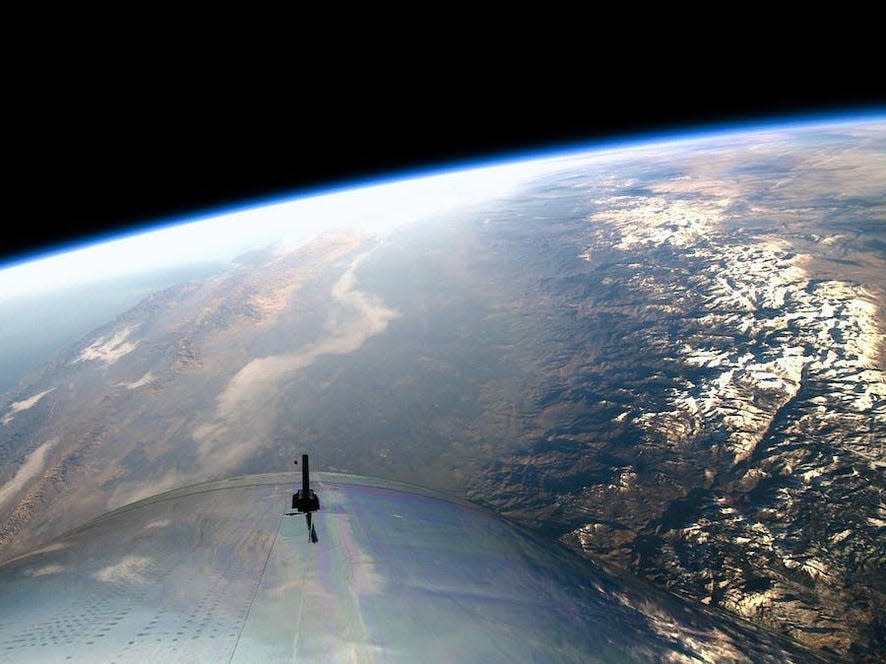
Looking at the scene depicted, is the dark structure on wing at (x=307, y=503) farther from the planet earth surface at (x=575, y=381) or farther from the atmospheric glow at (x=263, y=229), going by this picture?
the atmospheric glow at (x=263, y=229)

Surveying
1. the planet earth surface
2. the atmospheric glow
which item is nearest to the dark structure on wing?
the planet earth surface

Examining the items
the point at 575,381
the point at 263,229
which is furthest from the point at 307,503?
the point at 263,229

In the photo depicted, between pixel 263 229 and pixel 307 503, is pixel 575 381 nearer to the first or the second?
pixel 307 503

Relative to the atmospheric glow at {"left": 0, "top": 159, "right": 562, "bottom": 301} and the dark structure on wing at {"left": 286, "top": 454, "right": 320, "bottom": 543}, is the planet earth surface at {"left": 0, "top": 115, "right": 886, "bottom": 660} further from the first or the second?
the atmospheric glow at {"left": 0, "top": 159, "right": 562, "bottom": 301}

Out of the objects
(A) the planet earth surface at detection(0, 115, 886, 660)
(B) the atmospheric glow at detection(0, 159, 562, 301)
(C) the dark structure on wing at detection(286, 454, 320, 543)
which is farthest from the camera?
(B) the atmospheric glow at detection(0, 159, 562, 301)

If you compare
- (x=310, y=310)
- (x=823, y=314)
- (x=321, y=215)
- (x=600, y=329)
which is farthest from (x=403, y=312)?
(x=321, y=215)

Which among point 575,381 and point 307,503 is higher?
point 307,503

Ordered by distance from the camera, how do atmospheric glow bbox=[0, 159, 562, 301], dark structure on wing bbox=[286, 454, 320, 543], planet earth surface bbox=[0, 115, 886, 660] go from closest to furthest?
dark structure on wing bbox=[286, 454, 320, 543] → planet earth surface bbox=[0, 115, 886, 660] → atmospheric glow bbox=[0, 159, 562, 301]

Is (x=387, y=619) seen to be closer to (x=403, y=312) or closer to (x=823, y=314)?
(x=823, y=314)
